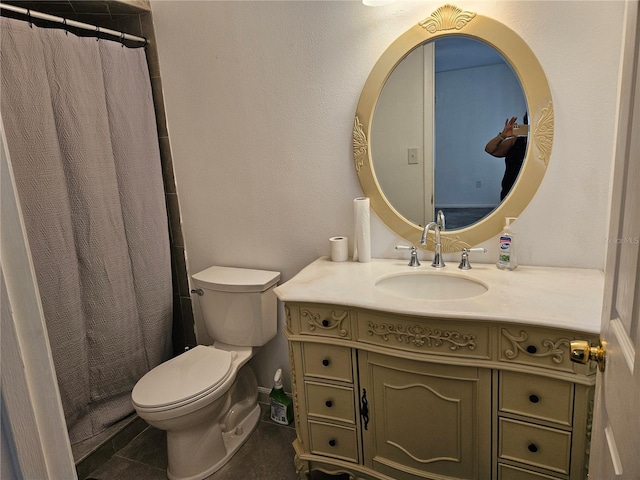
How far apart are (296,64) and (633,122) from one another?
151 centimetres

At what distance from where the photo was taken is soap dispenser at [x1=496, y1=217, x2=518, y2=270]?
1628 millimetres

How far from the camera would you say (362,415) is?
1.56 metres

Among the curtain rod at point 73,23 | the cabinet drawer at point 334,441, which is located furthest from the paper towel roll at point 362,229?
the curtain rod at point 73,23

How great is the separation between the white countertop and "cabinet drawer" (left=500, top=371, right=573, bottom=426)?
19 cm

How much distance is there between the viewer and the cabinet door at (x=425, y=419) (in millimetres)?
1356

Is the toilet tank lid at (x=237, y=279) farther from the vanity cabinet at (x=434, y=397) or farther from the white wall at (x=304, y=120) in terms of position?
the vanity cabinet at (x=434, y=397)

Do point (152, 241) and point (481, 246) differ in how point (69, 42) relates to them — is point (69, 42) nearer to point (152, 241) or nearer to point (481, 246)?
point (152, 241)

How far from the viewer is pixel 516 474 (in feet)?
4.41

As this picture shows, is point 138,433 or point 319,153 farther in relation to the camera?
point 138,433

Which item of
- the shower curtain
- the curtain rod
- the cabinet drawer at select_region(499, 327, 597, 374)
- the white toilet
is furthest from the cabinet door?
the curtain rod

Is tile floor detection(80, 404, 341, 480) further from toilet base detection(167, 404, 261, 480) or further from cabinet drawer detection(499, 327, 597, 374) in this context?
cabinet drawer detection(499, 327, 597, 374)

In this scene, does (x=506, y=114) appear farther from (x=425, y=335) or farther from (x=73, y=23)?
(x=73, y=23)

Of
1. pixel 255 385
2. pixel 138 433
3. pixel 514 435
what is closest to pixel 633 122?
pixel 514 435

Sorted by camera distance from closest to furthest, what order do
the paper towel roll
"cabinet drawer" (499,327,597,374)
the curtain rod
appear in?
"cabinet drawer" (499,327,597,374) → the curtain rod → the paper towel roll
